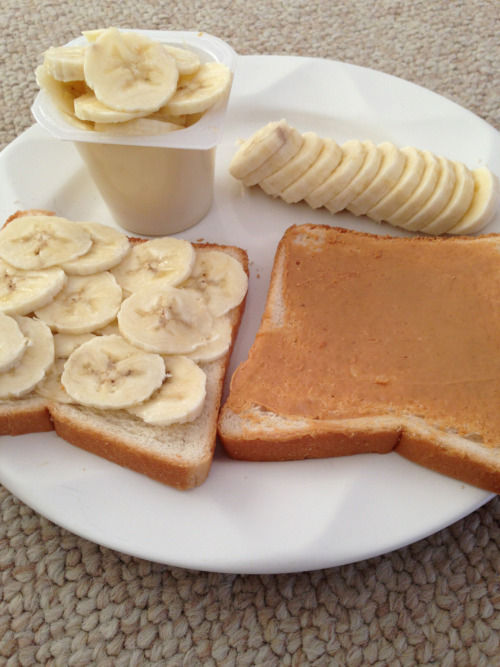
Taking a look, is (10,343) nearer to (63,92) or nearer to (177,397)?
(177,397)

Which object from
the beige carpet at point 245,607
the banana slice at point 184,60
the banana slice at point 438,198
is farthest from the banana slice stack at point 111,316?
the banana slice at point 438,198

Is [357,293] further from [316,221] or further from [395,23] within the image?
[395,23]

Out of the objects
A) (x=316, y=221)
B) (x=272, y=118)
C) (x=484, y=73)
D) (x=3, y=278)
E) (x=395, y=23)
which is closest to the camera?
(x=3, y=278)

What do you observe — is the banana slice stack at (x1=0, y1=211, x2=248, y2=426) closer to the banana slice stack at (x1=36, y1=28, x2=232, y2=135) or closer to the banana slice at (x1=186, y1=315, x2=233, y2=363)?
the banana slice at (x1=186, y1=315, x2=233, y2=363)

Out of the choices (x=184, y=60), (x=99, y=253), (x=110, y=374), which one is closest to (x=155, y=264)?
(x=99, y=253)

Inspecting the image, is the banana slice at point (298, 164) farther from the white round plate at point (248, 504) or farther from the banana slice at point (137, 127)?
the banana slice at point (137, 127)

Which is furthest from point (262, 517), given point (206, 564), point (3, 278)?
point (3, 278)
